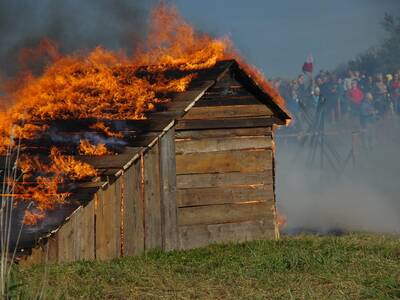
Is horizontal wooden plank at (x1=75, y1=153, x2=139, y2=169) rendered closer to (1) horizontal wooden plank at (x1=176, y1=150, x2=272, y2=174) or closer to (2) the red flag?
(1) horizontal wooden plank at (x1=176, y1=150, x2=272, y2=174)

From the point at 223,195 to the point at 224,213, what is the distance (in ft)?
1.17

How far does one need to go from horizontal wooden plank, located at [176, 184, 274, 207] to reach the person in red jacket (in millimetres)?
17627

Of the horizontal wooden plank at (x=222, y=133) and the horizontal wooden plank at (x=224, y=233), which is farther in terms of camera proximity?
the horizontal wooden plank at (x=222, y=133)

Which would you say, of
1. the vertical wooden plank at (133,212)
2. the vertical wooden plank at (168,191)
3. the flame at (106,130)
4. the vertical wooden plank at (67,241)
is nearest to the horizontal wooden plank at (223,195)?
the vertical wooden plank at (168,191)

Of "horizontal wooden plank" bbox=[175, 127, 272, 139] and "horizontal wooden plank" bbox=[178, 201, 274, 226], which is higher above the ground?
"horizontal wooden plank" bbox=[175, 127, 272, 139]

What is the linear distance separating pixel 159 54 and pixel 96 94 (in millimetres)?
1853

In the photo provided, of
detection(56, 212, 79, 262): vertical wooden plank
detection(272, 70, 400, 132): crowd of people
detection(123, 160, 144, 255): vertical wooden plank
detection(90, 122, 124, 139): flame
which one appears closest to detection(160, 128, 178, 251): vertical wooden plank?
detection(123, 160, 144, 255): vertical wooden plank

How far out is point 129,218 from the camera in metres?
13.0

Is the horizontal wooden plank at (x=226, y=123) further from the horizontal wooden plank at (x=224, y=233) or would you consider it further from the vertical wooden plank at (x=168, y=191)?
the horizontal wooden plank at (x=224, y=233)

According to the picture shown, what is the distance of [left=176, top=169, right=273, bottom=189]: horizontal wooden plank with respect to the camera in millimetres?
13836

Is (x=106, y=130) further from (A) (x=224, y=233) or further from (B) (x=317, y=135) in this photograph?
(B) (x=317, y=135)

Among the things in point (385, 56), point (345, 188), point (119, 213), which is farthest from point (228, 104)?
point (385, 56)

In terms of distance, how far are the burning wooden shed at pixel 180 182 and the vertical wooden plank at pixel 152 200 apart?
0.02m

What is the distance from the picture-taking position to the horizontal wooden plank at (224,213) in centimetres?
1382
